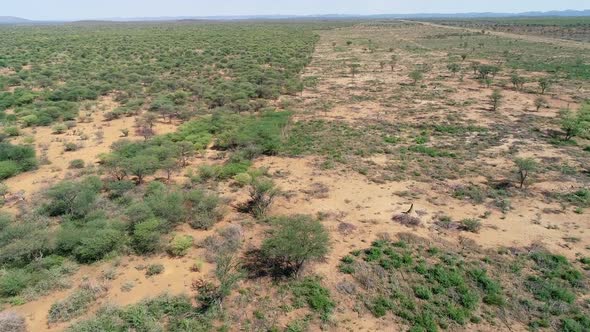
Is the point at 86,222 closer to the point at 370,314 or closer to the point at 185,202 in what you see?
the point at 185,202

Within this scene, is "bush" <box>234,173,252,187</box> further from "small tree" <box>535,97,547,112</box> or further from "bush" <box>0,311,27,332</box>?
"small tree" <box>535,97,547,112</box>

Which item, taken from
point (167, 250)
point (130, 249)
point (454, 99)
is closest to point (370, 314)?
point (167, 250)

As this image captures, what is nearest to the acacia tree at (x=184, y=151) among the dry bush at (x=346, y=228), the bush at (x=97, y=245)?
the bush at (x=97, y=245)

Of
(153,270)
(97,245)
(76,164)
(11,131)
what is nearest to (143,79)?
(11,131)

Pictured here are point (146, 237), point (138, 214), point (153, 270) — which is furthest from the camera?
point (138, 214)

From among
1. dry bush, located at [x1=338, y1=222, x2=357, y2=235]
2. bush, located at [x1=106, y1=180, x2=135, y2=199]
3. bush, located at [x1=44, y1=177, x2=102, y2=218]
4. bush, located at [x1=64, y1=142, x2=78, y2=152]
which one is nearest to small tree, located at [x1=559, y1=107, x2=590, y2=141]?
dry bush, located at [x1=338, y1=222, x2=357, y2=235]

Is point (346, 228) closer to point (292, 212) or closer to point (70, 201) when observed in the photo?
point (292, 212)
